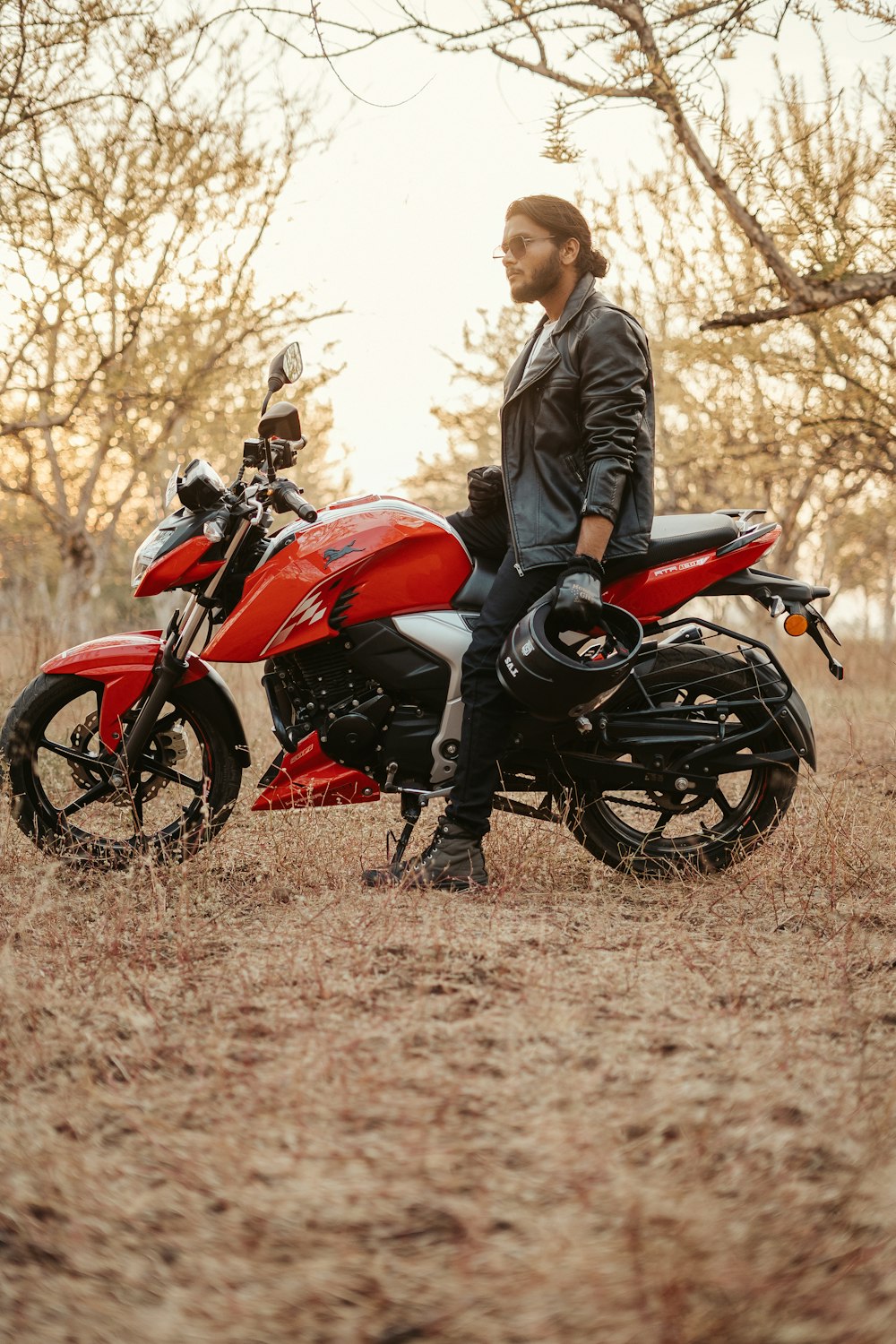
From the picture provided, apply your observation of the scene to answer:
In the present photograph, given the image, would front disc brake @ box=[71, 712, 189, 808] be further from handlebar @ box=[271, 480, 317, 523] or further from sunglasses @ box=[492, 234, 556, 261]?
sunglasses @ box=[492, 234, 556, 261]

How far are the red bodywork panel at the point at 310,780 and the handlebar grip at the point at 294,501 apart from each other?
74cm

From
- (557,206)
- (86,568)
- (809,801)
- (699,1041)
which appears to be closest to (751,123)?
(557,206)

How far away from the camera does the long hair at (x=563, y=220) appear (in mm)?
3695

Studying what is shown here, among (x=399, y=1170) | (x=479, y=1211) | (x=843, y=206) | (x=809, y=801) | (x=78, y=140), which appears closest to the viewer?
(x=479, y=1211)

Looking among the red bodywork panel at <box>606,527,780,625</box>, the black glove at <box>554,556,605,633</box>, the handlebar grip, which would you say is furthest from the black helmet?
the handlebar grip

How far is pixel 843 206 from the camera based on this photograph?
6047 mm

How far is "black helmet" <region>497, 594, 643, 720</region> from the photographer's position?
340cm

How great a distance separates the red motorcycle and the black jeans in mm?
106

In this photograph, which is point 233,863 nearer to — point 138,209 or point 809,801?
point 809,801

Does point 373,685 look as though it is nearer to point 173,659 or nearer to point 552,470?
point 173,659

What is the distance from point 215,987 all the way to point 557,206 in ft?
8.89

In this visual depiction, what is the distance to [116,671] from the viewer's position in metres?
3.93

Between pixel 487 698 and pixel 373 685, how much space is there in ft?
1.42

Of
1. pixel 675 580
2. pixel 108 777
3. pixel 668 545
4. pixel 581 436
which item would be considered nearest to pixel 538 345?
pixel 581 436
